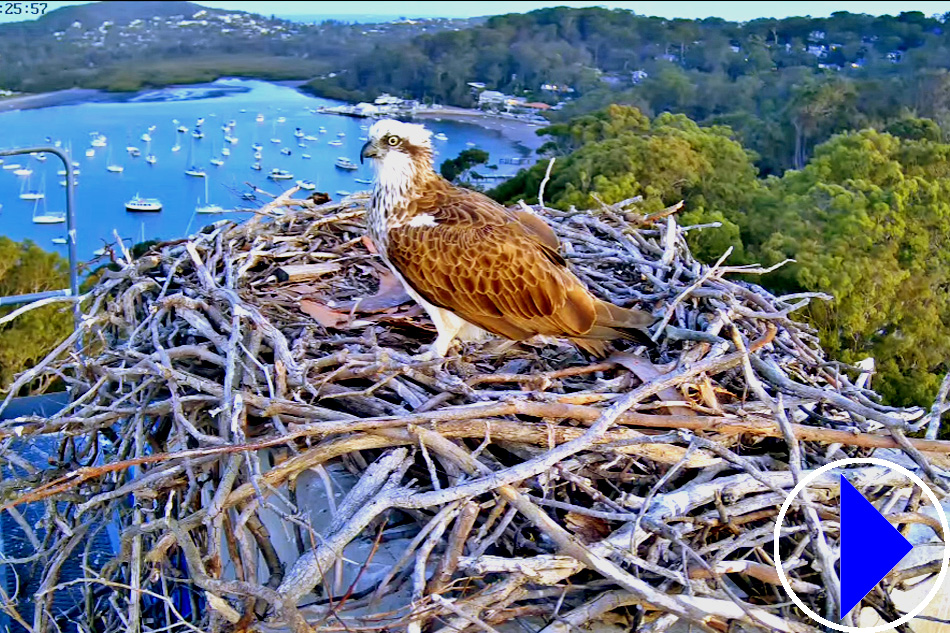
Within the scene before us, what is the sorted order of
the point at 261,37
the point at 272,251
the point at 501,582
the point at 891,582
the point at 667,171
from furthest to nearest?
the point at 261,37
the point at 667,171
the point at 272,251
the point at 891,582
the point at 501,582

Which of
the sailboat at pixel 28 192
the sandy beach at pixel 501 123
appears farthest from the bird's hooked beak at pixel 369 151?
the sailboat at pixel 28 192

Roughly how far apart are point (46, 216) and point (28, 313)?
185cm

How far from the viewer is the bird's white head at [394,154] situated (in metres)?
4.53

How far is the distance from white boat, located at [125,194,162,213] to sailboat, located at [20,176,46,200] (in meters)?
2.37

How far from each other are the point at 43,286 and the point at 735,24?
114 ft

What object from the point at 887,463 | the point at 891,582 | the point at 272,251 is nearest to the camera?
the point at 891,582

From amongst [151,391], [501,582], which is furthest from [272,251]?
[501,582]

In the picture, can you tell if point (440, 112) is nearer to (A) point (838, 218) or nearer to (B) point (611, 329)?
(A) point (838, 218)

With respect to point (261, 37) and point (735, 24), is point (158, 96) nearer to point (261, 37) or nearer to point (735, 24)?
point (261, 37)

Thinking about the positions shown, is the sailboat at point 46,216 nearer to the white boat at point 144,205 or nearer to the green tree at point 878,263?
the white boat at point 144,205

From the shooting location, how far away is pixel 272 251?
5594 millimetres

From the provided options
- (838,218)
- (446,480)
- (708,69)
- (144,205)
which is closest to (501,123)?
(838,218)

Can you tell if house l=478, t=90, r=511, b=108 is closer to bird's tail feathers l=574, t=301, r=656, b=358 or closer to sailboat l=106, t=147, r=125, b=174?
sailboat l=106, t=147, r=125, b=174

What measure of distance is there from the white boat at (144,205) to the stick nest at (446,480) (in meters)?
10.5
